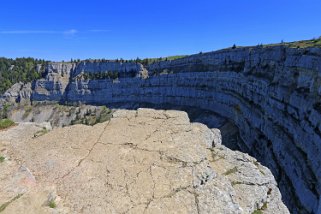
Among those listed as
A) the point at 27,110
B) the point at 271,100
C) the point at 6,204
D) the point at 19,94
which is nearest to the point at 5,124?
the point at 6,204

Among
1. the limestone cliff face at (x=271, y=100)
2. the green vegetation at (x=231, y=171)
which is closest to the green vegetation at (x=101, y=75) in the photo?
the limestone cliff face at (x=271, y=100)

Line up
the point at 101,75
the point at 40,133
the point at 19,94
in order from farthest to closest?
the point at 19,94 < the point at 101,75 < the point at 40,133

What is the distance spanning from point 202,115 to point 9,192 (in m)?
74.9

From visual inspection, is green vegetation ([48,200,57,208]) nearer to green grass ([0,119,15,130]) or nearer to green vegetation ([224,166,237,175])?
green vegetation ([224,166,237,175])

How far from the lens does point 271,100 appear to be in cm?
4197

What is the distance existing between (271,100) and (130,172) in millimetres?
34718

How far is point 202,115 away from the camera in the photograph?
83.2 m

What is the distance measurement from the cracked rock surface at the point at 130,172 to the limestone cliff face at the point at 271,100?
1241 centimetres

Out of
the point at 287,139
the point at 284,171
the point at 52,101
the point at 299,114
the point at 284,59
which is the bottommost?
the point at 52,101

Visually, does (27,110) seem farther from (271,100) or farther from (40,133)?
(40,133)

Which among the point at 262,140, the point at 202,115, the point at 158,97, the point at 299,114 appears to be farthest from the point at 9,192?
the point at 158,97

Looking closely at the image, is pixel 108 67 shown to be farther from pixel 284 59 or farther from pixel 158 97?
pixel 284 59

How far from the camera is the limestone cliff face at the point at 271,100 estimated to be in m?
27.9

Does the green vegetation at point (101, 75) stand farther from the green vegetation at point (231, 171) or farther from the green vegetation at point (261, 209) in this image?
the green vegetation at point (261, 209)
